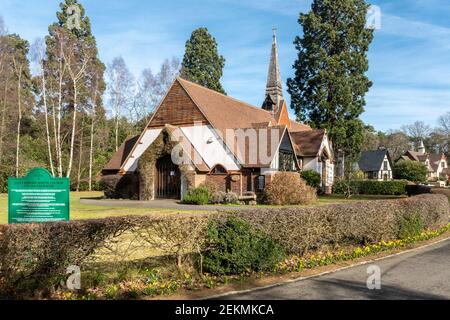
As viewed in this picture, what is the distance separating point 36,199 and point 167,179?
2107cm

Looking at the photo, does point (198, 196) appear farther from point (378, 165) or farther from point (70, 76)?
point (378, 165)

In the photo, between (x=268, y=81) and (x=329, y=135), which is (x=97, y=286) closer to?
(x=329, y=135)

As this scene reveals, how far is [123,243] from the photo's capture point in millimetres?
7004

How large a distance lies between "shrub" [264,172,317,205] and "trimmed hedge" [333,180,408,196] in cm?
1480

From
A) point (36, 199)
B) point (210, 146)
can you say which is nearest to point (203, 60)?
point (210, 146)

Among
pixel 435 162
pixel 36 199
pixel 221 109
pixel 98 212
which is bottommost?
pixel 98 212

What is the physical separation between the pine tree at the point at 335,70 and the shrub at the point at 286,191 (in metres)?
14.6

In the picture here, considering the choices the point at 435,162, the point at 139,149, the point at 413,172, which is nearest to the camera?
the point at 139,149

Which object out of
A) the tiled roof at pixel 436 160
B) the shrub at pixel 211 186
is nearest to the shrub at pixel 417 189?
the shrub at pixel 211 186

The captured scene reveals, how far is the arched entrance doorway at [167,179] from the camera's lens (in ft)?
94.0

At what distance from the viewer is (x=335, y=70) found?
38.5 m

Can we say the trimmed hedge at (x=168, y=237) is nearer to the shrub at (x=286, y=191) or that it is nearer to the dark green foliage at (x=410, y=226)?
the dark green foliage at (x=410, y=226)

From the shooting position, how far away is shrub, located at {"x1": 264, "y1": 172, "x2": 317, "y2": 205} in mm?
25250
